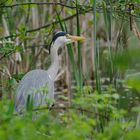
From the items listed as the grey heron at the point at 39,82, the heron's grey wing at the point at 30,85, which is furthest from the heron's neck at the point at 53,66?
the heron's grey wing at the point at 30,85

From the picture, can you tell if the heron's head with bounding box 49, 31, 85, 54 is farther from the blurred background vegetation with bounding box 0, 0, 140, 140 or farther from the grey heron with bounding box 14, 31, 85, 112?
the blurred background vegetation with bounding box 0, 0, 140, 140

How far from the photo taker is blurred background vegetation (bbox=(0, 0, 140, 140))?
2.43 meters

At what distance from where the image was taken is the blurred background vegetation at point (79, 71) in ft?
7.98

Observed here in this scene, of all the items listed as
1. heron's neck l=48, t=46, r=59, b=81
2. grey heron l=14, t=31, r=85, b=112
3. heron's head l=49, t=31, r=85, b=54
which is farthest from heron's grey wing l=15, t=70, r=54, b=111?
heron's head l=49, t=31, r=85, b=54

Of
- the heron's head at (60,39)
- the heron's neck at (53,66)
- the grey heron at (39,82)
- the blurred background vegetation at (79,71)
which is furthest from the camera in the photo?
the heron's head at (60,39)

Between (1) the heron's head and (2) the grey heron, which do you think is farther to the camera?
(1) the heron's head

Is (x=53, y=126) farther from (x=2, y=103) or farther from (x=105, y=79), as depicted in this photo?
(x=105, y=79)

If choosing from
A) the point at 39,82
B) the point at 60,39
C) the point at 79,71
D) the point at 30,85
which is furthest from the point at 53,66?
the point at 79,71

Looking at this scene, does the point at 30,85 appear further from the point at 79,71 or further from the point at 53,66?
the point at 53,66

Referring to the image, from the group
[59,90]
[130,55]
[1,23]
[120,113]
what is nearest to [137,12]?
[1,23]

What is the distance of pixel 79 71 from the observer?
462 centimetres

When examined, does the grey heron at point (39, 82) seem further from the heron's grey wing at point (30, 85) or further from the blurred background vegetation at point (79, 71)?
the blurred background vegetation at point (79, 71)

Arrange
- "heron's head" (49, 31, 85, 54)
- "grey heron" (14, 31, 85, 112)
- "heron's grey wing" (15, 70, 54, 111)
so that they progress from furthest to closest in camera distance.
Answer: "heron's head" (49, 31, 85, 54) → "heron's grey wing" (15, 70, 54, 111) → "grey heron" (14, 31, 85, 112)

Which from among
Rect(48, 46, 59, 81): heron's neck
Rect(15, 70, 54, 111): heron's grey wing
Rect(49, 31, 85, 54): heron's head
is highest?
Rect(49, 31, 85, 54): heron's head
